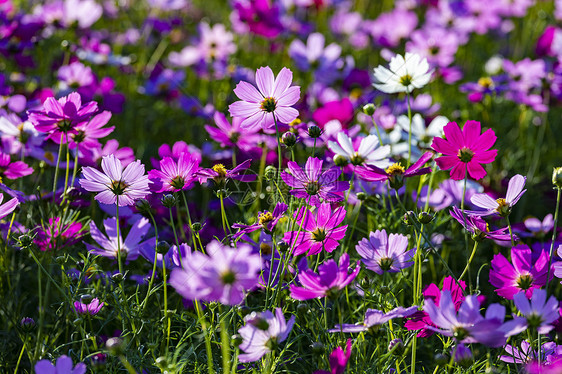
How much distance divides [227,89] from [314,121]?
559mm

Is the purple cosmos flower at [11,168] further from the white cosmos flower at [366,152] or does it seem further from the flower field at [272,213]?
the white cosmos flower at [366,152]

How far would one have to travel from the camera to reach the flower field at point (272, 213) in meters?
0.93

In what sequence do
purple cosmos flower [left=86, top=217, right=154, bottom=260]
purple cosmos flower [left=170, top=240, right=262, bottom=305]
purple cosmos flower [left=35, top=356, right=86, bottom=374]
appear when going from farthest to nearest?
purple cosmos flower [left=86, top=217, right=154, bottom=260] < purple cosmos flower [left=35, top=356, right=86, bottom=374] < purple cosmos flower [left=170, top=240, right=262, bottom=305]

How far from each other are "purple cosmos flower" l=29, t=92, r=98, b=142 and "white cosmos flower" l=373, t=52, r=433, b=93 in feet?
1.87

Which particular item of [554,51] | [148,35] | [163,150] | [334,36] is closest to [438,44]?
[554,51]

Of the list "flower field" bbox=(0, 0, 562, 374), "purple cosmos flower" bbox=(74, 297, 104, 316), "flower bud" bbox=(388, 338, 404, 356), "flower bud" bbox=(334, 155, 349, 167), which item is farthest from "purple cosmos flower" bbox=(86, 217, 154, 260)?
"flower bud" bbox=(388, 338, 404, 356)

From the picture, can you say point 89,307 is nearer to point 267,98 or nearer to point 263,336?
point 263,336

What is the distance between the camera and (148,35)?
102 inches

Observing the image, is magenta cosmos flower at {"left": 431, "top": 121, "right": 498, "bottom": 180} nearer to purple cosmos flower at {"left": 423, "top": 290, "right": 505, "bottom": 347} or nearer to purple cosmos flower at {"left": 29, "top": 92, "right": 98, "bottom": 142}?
purple cosmos flower at {"left": 423, "top": 290, "right": 505, "bottom": 347}

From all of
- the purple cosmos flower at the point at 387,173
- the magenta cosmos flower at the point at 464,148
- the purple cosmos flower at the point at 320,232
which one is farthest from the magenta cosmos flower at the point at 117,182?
the magenta cosmos flower at the point at 464,148

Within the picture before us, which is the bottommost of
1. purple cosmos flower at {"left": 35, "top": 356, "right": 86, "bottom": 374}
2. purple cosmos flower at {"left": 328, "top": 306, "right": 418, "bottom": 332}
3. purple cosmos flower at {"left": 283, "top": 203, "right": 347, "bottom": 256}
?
purple cosmos flower at {"left": 35, "top": 356, "right": 86, "bottom": 374}

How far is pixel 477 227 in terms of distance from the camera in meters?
1.04

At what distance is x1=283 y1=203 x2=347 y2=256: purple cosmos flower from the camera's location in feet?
3.30

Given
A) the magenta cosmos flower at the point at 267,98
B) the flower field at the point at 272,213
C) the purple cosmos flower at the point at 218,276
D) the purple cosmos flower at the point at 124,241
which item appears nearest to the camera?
the purple cosmos flower at the point at 218,276
